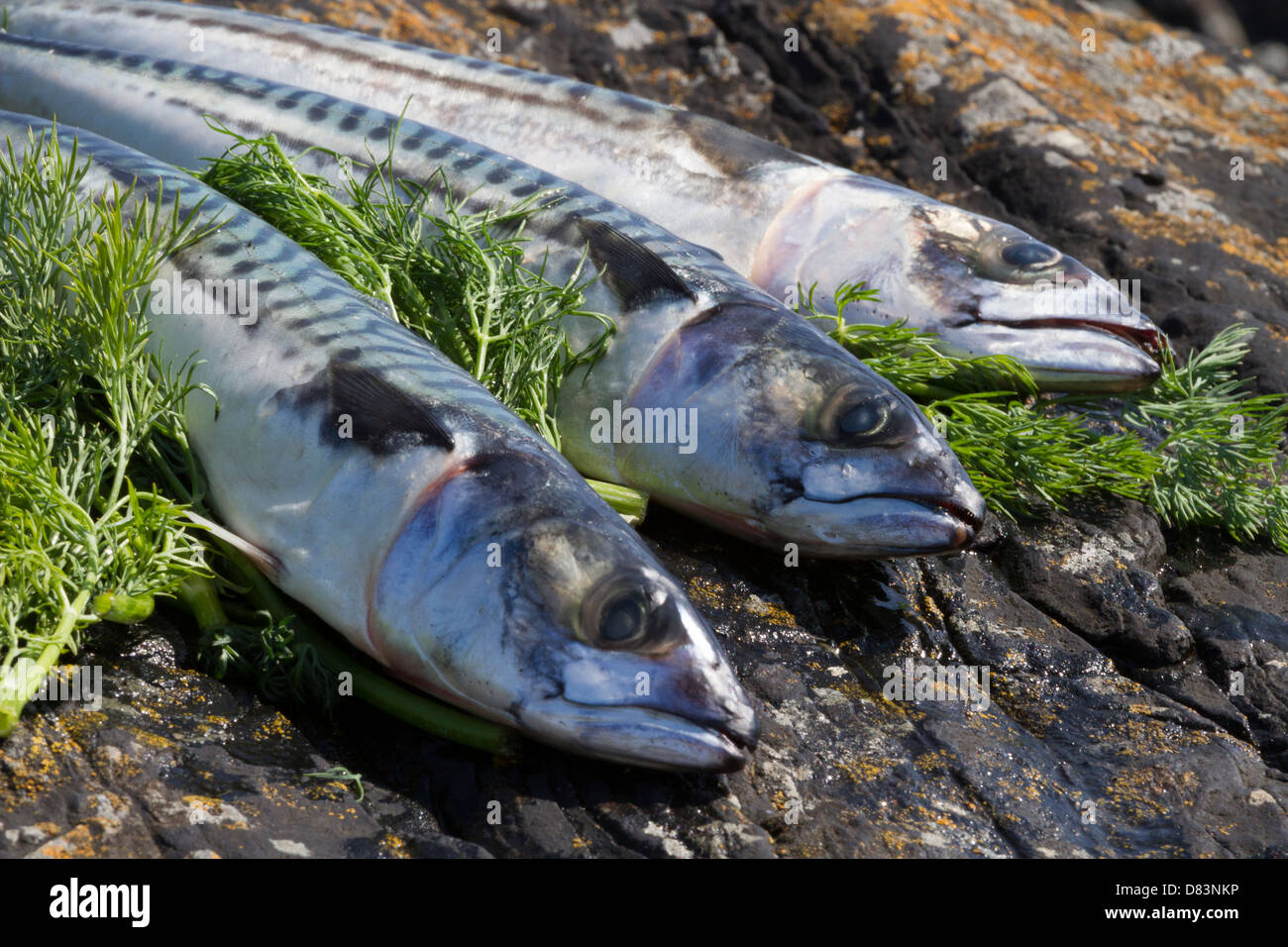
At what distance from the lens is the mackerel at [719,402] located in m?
3.87

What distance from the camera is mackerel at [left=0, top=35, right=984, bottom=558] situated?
3.87m

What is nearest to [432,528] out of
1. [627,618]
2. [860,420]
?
[627,618]

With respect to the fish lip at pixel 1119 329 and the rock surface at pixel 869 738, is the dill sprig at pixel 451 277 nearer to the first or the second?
the rock surface at pixel 869 738

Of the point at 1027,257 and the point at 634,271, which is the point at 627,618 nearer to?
the point at 634,271

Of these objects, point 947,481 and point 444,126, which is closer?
point 947,481

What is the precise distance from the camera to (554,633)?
2.99 m

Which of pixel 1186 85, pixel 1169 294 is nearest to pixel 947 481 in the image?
pixel 1169 294

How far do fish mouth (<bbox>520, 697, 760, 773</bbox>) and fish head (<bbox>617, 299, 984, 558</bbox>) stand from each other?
107cm

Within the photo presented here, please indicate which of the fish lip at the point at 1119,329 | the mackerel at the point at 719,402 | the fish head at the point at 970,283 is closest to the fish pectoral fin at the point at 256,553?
the mackerel at the point at 719,402

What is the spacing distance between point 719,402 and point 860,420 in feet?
1.53

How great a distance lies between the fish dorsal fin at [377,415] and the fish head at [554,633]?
0.62ft

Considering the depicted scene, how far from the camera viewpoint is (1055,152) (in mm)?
7133
